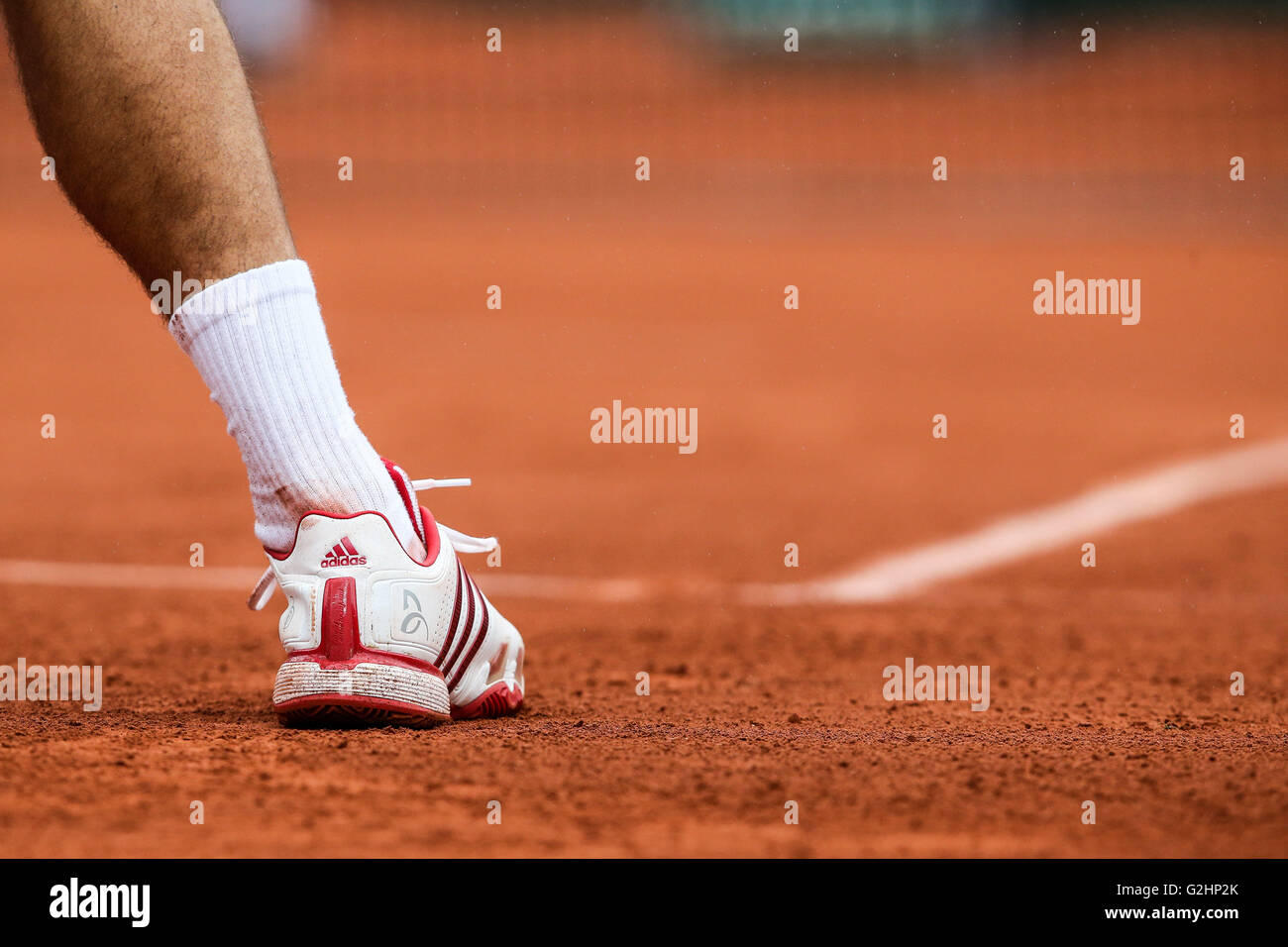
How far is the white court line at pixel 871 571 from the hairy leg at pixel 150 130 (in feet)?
6.67

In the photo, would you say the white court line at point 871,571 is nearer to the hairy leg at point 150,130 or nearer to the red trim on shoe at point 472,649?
the red trim on shoe at point 472,649

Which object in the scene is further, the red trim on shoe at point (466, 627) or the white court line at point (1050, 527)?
the white court line at point (1050, 527)

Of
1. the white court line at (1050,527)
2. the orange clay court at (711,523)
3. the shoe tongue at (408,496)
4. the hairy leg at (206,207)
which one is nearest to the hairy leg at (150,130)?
the hairy leg at (206,207)

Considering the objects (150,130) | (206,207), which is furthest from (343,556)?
(150,130)

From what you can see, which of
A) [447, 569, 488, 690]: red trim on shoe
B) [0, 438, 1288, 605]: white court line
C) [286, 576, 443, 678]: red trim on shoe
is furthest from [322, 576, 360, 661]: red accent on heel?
[0, 438, 1288, 605]: white court line

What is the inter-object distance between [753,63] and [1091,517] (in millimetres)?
22598

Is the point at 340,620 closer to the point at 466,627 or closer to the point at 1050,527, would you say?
the point at 466,627

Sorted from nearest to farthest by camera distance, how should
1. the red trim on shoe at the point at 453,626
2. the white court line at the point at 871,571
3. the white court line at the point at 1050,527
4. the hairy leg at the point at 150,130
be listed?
1. the hairy leg at the point at 150,130
2. the red trim on shoe at the point at 453,626
3. the white court line at the point at 871,571
4. the white court line at the point at 1050,527

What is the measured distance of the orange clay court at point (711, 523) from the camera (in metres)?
2.23

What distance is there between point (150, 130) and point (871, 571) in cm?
279

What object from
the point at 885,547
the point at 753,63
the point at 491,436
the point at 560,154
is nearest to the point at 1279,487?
the point at 885,547

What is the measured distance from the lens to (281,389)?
8.18 ft

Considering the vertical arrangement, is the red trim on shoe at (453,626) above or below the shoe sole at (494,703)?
above

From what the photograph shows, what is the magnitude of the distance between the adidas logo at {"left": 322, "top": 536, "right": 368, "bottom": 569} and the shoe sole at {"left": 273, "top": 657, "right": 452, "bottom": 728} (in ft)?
0.47
